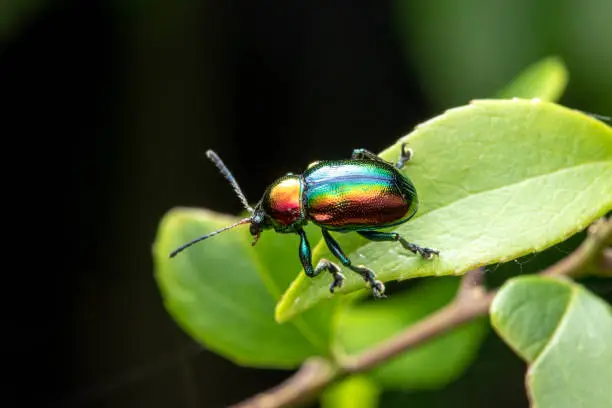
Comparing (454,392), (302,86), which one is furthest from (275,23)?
(454,392)

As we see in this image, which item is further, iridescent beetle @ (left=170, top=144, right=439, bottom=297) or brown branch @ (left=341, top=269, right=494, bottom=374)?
brown branch @ (left=341, top=269, right=494, bottom=374)

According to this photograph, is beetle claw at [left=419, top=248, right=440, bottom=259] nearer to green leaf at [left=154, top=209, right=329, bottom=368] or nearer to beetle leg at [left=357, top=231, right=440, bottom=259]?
beetle leg at [left=357, top=231, right=440, bottom=259]

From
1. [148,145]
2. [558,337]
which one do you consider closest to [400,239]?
[558,337]

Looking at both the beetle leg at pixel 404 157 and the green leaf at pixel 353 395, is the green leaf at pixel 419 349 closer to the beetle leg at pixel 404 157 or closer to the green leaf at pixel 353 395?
the green leaf at pixel 353 395

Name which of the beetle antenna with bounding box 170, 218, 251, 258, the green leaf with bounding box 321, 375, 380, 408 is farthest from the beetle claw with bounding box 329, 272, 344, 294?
the green leaf with bounding box 321, 375, 380, 408

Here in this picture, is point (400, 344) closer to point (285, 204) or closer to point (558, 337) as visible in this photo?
point (285, 204)

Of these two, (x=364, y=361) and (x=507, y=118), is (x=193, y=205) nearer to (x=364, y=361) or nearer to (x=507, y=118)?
(x=364, y=361)

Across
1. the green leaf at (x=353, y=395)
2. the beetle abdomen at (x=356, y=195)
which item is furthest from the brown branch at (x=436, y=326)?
the green leaf at (x=353, y=395)
